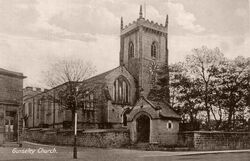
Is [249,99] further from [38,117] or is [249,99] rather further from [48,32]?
[38,117]

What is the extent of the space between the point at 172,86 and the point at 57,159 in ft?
50.3

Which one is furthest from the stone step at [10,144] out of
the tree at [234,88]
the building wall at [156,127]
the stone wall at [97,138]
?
the tree at [234,88]

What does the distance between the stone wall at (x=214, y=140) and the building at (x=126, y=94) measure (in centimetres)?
149

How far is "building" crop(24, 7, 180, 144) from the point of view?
74.1 feet

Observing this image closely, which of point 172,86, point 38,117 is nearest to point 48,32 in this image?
point 172,86

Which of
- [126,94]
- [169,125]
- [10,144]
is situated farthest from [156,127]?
[126,94]

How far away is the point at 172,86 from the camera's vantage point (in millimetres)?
27172

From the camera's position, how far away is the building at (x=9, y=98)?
51.0 feet

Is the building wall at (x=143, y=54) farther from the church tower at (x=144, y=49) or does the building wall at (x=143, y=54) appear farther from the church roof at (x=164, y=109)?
the church roof at (x=164, y=109)

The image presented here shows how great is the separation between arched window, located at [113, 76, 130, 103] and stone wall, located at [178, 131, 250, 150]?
1190cm

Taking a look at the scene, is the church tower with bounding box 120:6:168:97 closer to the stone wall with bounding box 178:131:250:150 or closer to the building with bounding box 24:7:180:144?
the building with bounding box 24:7:180:144

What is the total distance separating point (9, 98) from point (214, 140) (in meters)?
11.0

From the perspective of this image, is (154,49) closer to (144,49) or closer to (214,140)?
(144,49)

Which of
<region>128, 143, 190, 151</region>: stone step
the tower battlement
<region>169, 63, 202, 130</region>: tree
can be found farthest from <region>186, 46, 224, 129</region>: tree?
the tower battlement
